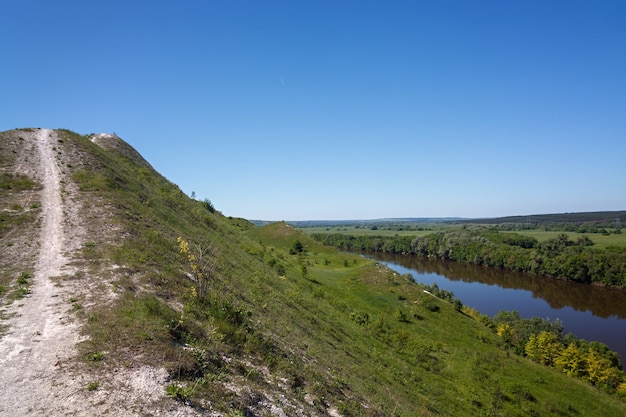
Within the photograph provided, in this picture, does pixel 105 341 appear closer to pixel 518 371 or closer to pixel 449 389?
pixel 449 389

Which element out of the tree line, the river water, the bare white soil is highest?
the bare white soil

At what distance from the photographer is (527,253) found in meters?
102

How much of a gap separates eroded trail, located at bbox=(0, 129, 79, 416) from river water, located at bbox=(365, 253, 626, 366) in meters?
53.7

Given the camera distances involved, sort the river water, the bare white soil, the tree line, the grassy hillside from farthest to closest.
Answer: the tree line, the river water, the grassy hillside, the bare white soil

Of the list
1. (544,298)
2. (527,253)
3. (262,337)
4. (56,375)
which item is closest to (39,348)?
(56,375)

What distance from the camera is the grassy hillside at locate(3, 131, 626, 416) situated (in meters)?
9.17

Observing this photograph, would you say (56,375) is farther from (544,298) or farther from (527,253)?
(527,253)

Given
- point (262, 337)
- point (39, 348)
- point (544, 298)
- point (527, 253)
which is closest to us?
point (39, 348)

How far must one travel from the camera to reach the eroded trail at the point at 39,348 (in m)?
6.93

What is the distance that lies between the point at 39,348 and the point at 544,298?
280 ft

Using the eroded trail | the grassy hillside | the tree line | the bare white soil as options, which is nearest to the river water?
the tree line

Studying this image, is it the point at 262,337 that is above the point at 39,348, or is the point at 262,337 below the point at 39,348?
below

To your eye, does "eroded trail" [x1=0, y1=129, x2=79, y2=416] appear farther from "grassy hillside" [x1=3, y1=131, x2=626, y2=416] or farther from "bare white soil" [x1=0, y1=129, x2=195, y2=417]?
"grassy hillside" [x1=3, y1=131, x2=626, y2=416]

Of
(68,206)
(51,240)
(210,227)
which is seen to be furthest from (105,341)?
(210,227)
